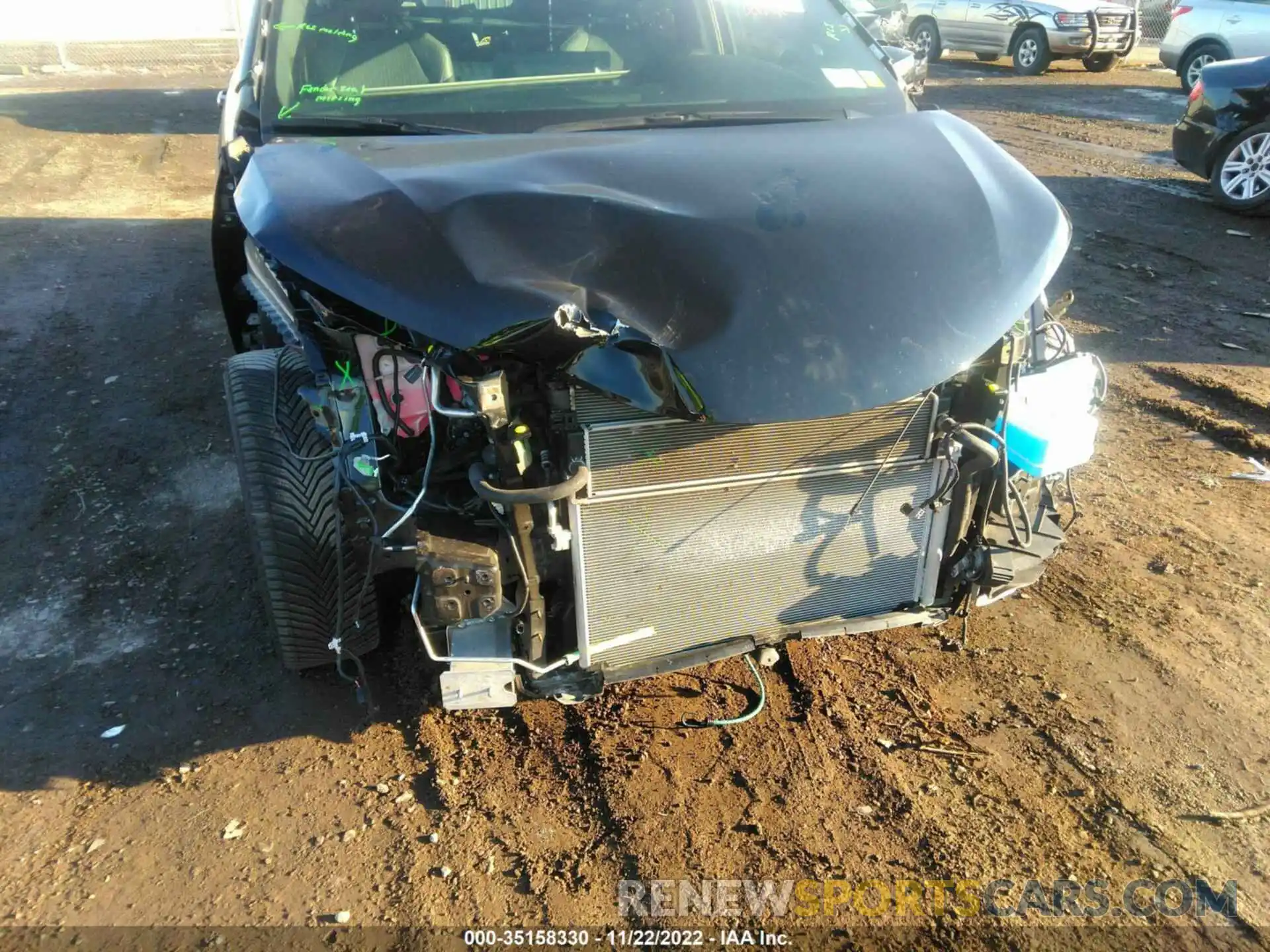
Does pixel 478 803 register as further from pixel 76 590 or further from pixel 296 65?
pixel 296 65

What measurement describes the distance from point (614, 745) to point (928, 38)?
15236 millimetres

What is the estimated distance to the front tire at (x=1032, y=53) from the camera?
13.2m

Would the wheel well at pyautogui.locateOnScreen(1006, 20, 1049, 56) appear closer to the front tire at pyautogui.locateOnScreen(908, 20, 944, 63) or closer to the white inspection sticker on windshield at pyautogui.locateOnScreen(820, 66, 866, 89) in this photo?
the front tire at pyautogui.locateOnScreen(908, 20, 944, 63)

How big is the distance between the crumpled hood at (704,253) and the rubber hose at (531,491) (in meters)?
0.25

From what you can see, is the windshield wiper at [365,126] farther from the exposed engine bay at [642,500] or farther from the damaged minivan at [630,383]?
the exposed engine bay at [642,500]

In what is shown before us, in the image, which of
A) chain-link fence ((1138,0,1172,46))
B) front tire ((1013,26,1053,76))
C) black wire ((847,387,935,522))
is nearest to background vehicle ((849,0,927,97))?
black wire ((847,387,935,522))

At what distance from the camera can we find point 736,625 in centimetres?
256

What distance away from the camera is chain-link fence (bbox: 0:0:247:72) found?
49.2 feet

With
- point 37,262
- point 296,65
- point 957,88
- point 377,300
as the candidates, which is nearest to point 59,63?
point 37,262

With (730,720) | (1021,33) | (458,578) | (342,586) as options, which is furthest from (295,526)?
(1021,33)

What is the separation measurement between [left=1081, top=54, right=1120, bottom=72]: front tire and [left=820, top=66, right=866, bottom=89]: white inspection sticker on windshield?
12585mm

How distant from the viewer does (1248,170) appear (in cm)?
717

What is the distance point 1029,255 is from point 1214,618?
5.33 feet

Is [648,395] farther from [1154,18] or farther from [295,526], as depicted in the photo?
[1154,18]
